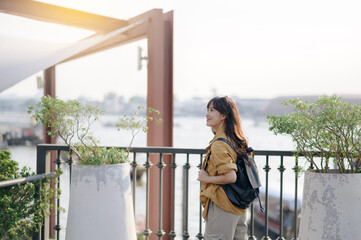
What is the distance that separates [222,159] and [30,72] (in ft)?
8.97

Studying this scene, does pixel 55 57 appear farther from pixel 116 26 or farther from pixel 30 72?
pixel 116 26

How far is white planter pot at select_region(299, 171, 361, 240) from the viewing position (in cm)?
239

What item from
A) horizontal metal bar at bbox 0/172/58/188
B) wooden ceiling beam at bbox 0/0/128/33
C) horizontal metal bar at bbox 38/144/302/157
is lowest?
horizontal metal bar at bbox 0/172/58/188

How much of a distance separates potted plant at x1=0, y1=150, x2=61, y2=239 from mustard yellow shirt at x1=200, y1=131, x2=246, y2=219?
4.45ft

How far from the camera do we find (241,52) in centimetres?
4116

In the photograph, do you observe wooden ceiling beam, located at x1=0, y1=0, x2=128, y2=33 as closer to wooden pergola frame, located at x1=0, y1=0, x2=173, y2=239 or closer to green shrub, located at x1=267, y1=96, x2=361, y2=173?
wooden pergola frame, located at x1=0, y1=0, x2=173, y2=239

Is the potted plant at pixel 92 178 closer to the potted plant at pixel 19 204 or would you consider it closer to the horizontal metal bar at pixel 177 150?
the horizontal metal bar at pixel 177 150

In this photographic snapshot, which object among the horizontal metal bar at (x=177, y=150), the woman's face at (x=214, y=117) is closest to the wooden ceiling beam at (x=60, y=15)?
the horizontal metal bar at (x=177, y=150)

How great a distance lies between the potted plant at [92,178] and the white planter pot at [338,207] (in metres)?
1.18

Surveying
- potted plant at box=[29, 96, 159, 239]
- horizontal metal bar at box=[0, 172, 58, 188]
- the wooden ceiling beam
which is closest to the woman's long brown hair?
potted plant at box=[29, 96, 159, 239]

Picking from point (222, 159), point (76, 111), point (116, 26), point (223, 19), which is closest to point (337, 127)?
point (222, 159)

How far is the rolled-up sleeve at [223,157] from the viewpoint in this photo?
7.14 feet

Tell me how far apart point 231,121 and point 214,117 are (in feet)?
0.32

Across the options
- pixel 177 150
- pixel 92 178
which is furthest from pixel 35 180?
pixel 177 150
